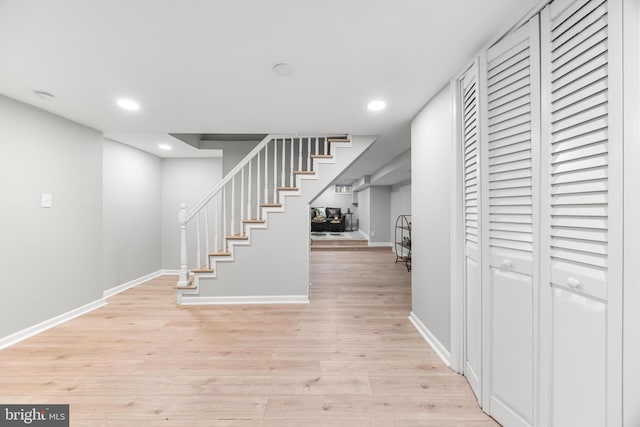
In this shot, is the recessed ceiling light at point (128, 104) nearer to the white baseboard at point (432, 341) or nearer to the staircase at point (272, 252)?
the staircase at point (272, 252)

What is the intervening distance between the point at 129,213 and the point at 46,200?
144 cm

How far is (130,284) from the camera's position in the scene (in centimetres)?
383

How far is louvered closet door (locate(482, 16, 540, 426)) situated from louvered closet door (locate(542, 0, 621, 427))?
72 mm

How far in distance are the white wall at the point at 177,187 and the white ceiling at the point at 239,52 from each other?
79.0 inches

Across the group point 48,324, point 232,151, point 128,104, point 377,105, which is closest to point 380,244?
point 232,151

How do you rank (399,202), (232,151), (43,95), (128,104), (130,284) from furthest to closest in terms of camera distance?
1. (399,202)
2. (232,151)
3. (130,284)
4. (128,104)
5. (43,95)

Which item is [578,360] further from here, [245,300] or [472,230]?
[245,300]

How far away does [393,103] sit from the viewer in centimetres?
226

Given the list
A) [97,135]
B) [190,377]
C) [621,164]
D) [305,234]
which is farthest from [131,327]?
[621,164]

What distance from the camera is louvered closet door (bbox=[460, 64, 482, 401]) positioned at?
1.50 metres

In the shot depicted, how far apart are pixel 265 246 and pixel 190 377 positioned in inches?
64.0

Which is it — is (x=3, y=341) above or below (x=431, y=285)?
below

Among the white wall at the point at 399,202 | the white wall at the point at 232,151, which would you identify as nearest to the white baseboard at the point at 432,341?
the white wall at the point at 232,151

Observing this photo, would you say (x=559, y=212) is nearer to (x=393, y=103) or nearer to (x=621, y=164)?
(x=621, y=164)
